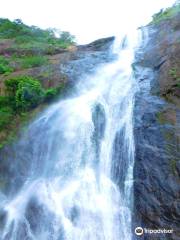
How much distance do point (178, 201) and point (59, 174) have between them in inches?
147

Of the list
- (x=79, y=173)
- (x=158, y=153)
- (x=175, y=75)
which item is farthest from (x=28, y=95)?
(x=158, y=153)

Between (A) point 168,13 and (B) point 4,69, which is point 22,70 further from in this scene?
(A) point 168,13

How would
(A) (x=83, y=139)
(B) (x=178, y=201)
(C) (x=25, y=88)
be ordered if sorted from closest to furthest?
(B) (x=178, y=201)
(A) (x=83, y=139)
(C) (x=25, y=88)

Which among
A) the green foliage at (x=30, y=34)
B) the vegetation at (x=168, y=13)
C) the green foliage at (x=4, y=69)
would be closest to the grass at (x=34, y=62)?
the green foliage at (x=4, y=69)

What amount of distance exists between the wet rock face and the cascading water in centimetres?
33

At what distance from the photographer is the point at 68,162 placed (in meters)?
10.5

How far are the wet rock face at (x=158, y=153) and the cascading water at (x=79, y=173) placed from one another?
1.07 ft

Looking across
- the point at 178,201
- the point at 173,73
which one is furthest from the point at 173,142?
the point at 173,73

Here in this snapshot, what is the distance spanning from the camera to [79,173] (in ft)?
33.1

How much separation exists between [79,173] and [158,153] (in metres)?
2.44

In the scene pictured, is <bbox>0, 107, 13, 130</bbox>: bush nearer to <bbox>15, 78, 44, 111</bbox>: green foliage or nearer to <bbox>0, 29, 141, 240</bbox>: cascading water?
<bbox>15, 78, 44, 111</bbox>: green foliage

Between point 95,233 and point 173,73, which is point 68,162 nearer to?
point 95,233
